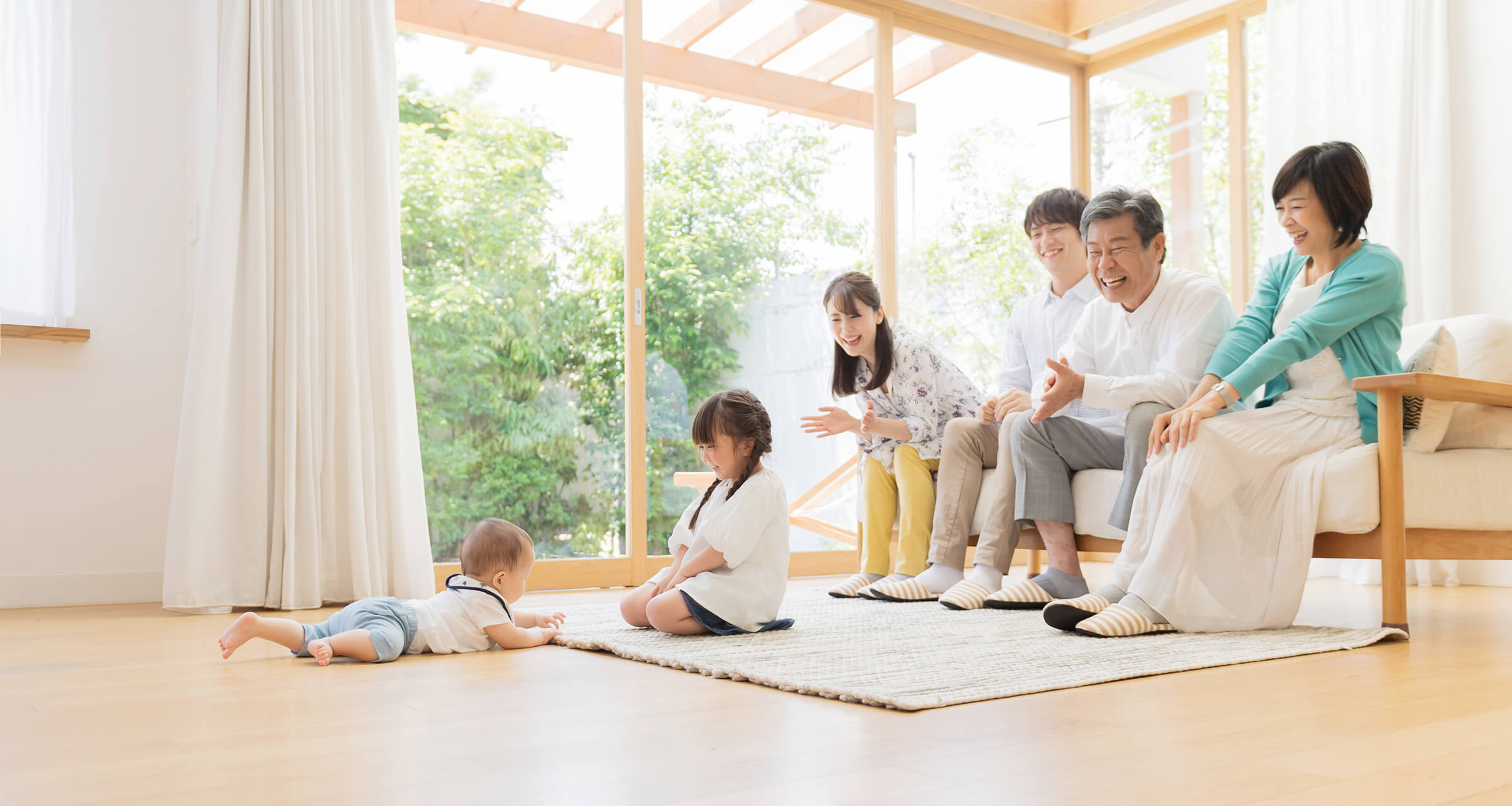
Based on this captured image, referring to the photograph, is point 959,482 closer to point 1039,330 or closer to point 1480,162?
point 1039,330

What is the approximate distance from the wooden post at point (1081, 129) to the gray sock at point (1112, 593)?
11.3 ft

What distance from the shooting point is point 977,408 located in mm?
3104

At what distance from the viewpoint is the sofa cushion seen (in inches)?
83.0

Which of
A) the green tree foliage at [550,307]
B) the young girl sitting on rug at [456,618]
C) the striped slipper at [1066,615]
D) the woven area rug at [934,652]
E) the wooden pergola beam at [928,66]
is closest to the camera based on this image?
the woven area rug at [934,652]

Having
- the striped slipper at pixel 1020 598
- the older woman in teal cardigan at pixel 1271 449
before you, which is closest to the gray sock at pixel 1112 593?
the older woman in teal cardigan at pixel 1271 449

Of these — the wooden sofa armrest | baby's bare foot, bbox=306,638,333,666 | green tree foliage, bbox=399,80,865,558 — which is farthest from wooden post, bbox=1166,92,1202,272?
baby's bare foot, bbox=306,638,333,666

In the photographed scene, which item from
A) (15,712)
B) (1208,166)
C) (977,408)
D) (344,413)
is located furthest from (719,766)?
(1208,166)

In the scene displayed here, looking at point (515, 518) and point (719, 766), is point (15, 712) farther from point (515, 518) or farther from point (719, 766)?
point (515, 518)

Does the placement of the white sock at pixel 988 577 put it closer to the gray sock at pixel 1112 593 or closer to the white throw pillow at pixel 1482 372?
the gray sock at pixel 1112 593

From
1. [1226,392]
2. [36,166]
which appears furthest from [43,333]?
[1226,392]

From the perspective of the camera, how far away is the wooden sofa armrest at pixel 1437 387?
6.59ft

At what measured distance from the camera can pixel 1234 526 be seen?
2.16 m

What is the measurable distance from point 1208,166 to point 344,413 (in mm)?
3819

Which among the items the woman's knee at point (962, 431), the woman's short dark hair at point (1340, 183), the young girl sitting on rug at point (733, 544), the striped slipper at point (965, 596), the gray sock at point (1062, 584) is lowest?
the striped slipper at point (965, 596)
